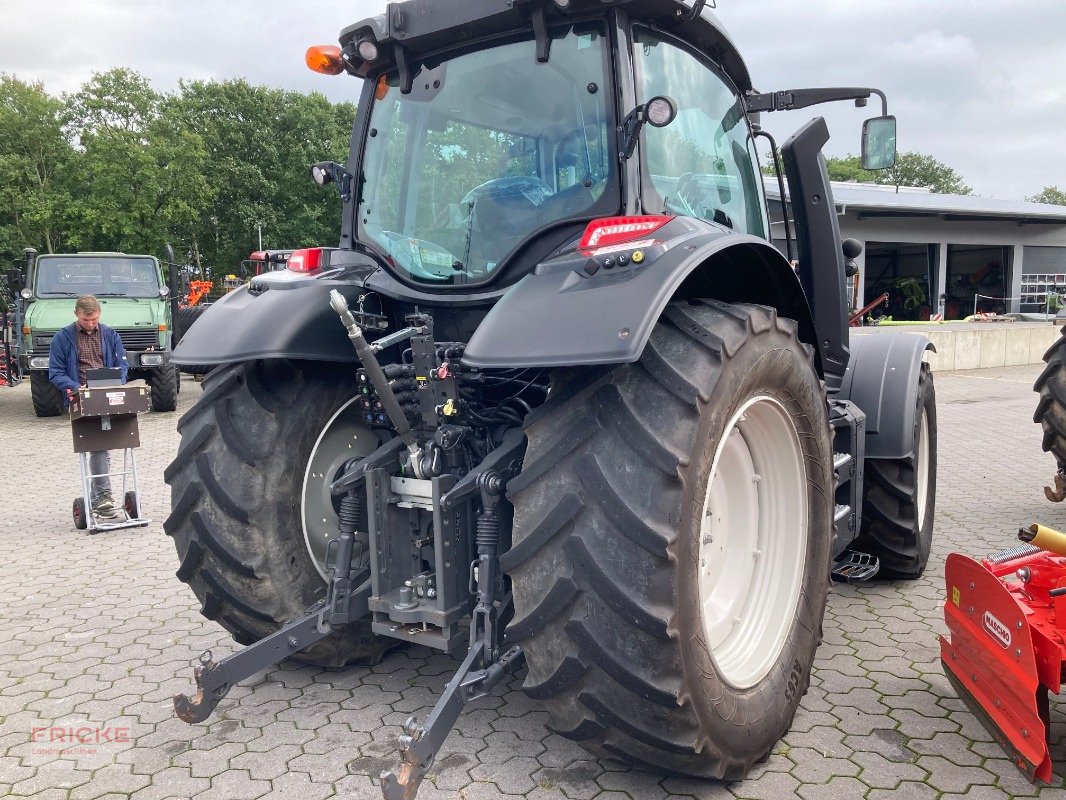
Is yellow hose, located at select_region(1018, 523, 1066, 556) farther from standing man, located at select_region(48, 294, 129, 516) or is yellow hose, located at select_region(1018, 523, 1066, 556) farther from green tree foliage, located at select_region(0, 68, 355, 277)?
green tree foliage, located at select_region(0, 68, 355, 277)

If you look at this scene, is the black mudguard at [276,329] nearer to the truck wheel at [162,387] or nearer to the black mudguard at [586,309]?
the black mudguard at [586,309]

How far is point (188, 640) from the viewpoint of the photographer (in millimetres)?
3990

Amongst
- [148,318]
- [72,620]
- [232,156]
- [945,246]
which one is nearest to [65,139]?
[232,156]

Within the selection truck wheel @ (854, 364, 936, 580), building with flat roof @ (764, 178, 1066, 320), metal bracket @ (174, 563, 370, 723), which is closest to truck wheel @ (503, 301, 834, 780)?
metal bracket @ (174, 563, 370, 723)

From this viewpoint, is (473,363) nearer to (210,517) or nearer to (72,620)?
(210,517)

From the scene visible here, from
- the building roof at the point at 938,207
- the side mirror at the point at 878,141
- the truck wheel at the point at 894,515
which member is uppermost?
the building roof at the point at 938,207

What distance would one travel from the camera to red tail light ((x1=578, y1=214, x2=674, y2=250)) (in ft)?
8.05

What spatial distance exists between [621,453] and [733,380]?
0.42 metres

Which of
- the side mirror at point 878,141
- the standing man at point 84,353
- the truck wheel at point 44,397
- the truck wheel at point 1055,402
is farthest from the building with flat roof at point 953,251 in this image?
the side mirror at point 878,141

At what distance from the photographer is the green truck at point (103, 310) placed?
41.0ft

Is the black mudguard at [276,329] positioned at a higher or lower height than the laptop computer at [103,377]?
higher

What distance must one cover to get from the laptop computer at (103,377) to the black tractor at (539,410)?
3.91 m

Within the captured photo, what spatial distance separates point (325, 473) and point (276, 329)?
0.63m

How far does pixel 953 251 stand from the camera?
3328 centimetres
